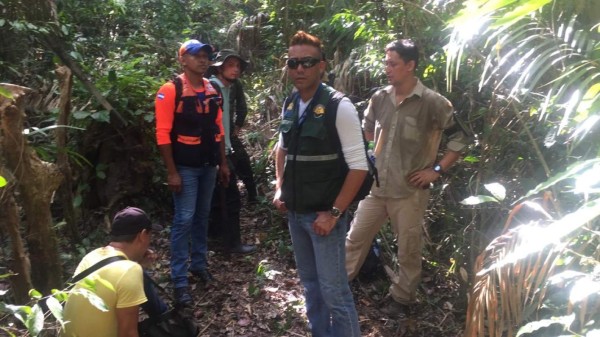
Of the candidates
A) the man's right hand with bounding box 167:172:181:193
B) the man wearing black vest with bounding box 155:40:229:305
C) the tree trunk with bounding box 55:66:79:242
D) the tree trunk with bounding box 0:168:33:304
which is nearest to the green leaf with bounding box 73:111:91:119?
the tree trunk with bounding box 55:66:79:242

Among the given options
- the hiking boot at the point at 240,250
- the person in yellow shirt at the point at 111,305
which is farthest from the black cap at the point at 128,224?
the hiking boot at the point at 240,250

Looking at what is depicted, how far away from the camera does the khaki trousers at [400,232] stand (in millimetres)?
4227

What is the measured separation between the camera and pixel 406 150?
4.20 m

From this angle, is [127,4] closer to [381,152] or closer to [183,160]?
[183,160]

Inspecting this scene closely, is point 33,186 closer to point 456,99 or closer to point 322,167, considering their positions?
point 322,167

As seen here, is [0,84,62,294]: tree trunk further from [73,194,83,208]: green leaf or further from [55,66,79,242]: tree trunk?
[73,194,83,208]: green leaf

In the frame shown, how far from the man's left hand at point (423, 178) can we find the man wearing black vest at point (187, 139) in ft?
5.28

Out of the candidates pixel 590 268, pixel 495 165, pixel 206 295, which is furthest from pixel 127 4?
pixel 590 268

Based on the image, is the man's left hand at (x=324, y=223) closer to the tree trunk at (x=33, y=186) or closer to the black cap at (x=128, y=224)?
the black cap at (x=128, y=224)

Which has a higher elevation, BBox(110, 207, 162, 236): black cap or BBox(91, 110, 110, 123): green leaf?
BBox(91, 110, 110, 123): green leaf

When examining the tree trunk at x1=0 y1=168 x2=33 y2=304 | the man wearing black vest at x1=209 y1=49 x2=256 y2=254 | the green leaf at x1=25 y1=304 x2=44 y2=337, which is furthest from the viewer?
the man wearing black vest at x1=209 y1=49 x2=256 y2=254

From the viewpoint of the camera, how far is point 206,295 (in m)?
4.90

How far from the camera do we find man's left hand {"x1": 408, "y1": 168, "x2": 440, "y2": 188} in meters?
4.12

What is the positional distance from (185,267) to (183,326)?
1117 mm
